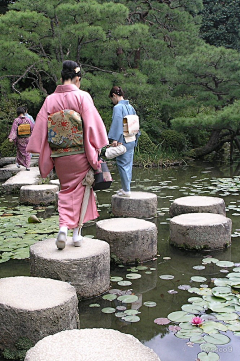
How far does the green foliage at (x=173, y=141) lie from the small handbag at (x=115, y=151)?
26.9 ft

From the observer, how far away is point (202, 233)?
4523 millimetres

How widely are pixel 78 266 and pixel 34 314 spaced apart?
0.85 m

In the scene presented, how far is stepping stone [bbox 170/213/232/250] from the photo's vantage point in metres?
4.52

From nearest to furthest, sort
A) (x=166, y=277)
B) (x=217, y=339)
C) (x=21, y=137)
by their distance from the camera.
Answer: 1. (x=217, y=339)
2. (x=166, y=277)
3. (x=21, y=137)

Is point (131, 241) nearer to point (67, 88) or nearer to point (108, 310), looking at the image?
point (108, 310)

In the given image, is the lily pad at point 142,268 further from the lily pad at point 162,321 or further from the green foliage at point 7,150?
the green foliage at point 7,150

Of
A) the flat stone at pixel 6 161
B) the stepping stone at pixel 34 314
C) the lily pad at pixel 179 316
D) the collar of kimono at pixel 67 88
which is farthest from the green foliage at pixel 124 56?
the stepping stone at pixel 34 314

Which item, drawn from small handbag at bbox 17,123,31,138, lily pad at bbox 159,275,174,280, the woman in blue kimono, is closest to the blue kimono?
the woman in blue kimono

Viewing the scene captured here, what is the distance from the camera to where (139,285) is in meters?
3.69

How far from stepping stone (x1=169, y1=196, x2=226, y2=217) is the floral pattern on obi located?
7.28 ft

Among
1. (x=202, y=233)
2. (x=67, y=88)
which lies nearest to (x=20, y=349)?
(x=67, y=88)

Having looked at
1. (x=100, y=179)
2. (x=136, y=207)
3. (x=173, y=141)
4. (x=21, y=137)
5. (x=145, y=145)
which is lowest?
(x=136, y=207)

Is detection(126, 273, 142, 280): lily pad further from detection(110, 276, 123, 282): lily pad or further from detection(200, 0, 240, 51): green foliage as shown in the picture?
detection(200, 0, 240, 51): green foliage

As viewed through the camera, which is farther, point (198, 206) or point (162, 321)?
point (198, 206)
